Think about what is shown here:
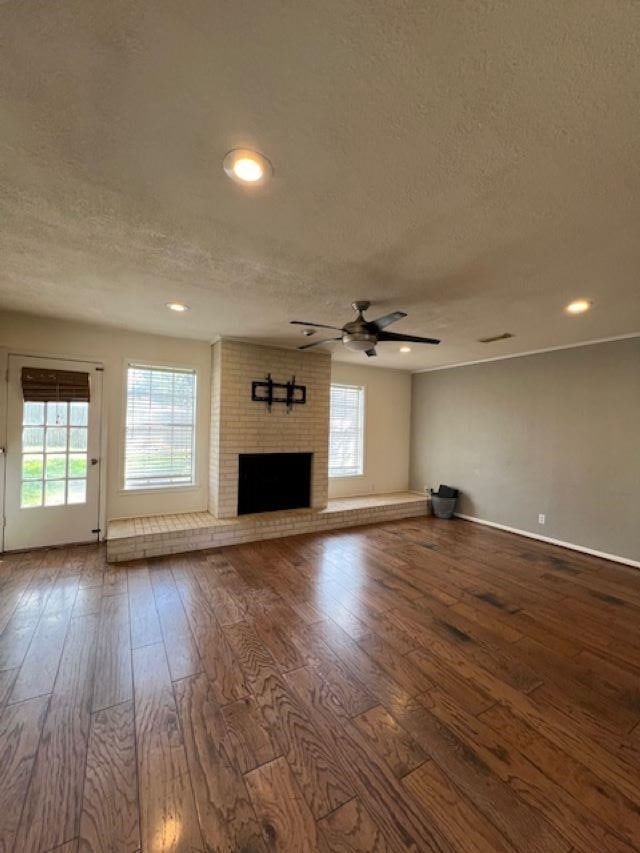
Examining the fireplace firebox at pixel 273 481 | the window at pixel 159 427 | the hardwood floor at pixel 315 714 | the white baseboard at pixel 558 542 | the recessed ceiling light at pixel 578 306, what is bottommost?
the hardwood floor at pixel 315 714

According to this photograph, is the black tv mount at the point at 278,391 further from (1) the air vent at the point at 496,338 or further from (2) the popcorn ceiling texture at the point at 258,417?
(1) the air vent at the point at 496,338

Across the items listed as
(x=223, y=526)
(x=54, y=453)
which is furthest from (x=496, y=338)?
(x=54, y=453)

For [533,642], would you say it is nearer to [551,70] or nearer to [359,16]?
[551,70]

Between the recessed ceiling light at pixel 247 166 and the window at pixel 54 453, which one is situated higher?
the recessed ceiling light at pixel 247 166

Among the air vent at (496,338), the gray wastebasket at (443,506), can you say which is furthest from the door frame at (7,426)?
the gray wastebasket at (443,506)

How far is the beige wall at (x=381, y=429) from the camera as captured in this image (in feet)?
20.3

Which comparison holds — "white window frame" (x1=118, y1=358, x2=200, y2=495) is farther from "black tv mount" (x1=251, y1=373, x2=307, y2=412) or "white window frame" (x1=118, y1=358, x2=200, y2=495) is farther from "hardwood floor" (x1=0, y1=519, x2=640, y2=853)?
"hardwood floor" (x1=0, y1=519, x2=640, y2=853)

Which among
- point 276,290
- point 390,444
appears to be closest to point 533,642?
point 276,290

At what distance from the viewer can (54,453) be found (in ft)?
13.2

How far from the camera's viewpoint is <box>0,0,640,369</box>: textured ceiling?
994 millimetres

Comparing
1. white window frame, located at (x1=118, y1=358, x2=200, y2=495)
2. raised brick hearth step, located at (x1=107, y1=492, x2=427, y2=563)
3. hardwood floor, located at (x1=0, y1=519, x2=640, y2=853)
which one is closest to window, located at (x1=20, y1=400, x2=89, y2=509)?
white window frame, located at (x1=118, y1=358, x2=200, y2=495)

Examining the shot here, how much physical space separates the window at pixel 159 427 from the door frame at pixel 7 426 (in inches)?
10.0

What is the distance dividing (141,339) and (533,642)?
5046 mm

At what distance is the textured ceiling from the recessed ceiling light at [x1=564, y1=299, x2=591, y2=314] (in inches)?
11.4
